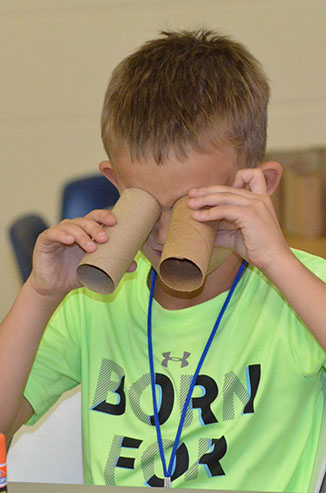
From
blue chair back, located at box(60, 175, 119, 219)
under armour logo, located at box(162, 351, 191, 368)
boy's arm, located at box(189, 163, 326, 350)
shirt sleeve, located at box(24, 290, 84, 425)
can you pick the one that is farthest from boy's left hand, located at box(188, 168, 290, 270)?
blue chair back, located at box(60, 175, 119, 219)

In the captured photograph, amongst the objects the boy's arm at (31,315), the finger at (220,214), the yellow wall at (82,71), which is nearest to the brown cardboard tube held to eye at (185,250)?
the finger at (220,214)

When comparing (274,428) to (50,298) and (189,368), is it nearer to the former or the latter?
(189,368)

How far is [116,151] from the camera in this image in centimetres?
119

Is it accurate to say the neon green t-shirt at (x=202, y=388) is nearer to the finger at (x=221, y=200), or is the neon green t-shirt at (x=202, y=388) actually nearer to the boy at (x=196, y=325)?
the boy at (x=196, y=325)

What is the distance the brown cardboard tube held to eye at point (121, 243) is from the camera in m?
0.97

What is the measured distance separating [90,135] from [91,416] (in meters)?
2.34

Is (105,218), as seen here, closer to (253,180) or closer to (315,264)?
(253,180)

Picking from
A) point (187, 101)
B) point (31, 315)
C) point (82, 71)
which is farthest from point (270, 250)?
point (82, 71)

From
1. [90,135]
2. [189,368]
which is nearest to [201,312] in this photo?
[189,368]

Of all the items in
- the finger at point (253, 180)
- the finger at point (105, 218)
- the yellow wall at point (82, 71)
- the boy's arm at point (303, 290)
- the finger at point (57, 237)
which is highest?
the finger at point (253, 180)

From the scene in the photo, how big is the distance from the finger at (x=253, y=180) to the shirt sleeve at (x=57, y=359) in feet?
1.31

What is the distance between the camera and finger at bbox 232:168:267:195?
1101 millimetres

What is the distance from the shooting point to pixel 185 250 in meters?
0.94

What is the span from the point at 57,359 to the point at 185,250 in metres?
0.49
